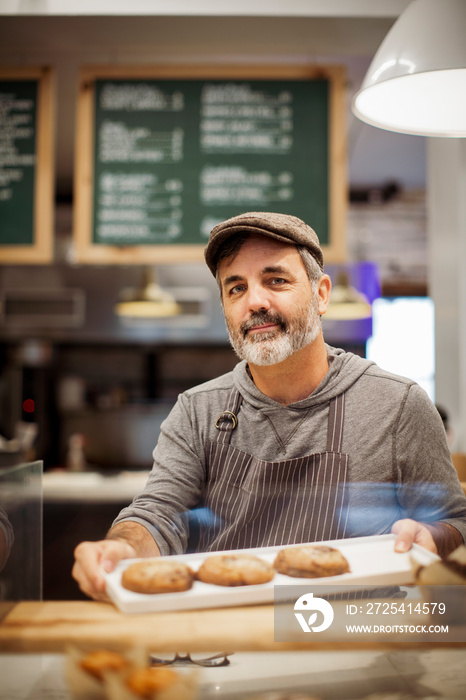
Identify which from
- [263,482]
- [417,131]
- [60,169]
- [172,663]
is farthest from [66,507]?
[60,169]

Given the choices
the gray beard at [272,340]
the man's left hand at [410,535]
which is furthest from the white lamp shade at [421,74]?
the man's left hand at [410,535]

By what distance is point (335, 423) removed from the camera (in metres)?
1.06

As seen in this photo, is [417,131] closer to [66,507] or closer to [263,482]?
[263,482]

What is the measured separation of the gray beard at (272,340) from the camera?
1031mm

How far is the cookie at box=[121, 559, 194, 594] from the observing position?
73 centimetres

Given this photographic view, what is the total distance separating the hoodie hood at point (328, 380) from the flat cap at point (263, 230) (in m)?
0.22

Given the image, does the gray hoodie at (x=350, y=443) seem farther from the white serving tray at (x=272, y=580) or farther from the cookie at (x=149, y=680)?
the cookie at (x=149, y=680)

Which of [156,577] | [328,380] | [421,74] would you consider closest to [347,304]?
[421,74]

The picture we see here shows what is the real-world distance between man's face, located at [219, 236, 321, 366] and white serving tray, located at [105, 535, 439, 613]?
35 cm

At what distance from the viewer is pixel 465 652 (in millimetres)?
761

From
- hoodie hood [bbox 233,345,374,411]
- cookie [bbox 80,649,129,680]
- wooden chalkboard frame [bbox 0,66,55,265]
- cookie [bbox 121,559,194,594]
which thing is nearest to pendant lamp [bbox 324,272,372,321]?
hoodie hood [bbox 233,345,374,411]

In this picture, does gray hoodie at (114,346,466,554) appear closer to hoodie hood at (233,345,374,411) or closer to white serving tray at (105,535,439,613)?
hoodie hood at (233,345,374,411)

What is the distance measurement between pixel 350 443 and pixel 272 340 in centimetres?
23

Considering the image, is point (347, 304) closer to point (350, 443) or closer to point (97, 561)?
point (350, 443)
